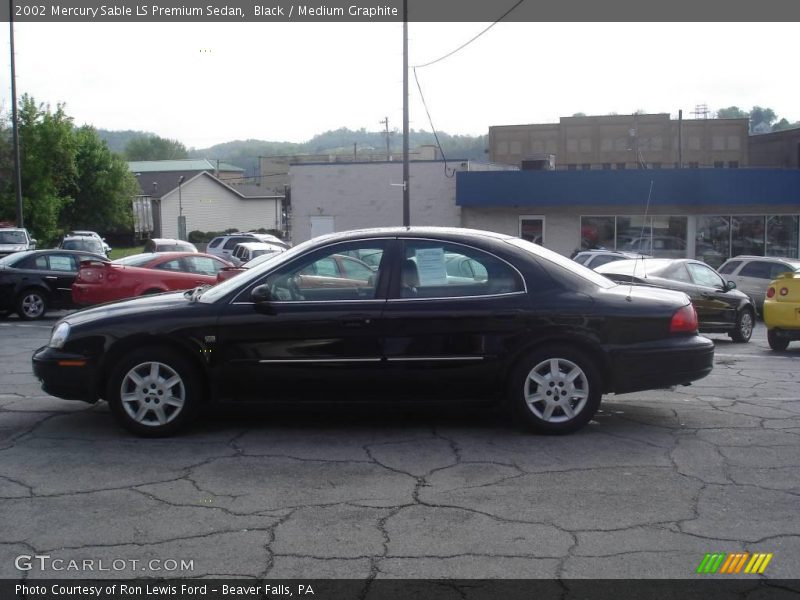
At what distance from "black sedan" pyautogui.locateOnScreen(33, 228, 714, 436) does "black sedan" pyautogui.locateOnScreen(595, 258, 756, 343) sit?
895cm

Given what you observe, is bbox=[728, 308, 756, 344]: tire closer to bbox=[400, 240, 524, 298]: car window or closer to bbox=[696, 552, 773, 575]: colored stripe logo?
bbox=[400, 240, 524, 298]: car window

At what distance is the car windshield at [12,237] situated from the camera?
33.7 meters

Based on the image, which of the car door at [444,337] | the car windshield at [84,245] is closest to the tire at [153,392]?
the car door at [444,337]

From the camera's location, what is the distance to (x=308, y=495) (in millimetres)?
5715

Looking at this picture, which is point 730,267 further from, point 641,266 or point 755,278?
point 641,266

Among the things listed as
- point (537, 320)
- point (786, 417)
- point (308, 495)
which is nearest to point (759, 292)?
point (786, 417)

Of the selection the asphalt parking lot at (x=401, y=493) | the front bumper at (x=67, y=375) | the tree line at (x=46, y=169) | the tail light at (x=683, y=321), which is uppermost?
the tree line at (x=46, y=169)

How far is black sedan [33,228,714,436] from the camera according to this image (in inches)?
274

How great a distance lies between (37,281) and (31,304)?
480mm

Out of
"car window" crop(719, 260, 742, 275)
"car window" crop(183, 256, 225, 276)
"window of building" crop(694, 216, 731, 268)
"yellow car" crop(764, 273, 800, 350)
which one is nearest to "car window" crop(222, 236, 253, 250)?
"window of building" crop(694, 216, 731, 268)

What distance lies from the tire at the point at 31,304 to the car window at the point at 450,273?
1341 cm

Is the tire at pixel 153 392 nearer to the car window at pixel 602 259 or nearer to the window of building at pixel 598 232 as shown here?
the car window at pixel 602 259

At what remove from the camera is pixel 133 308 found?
7.23 m
